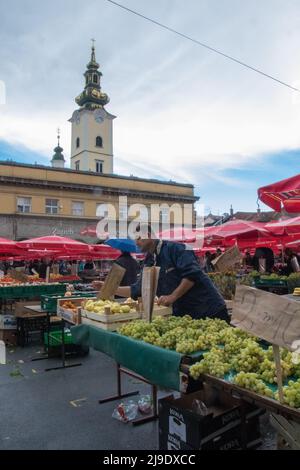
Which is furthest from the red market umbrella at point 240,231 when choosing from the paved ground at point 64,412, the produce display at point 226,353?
the produce display at point 226,353

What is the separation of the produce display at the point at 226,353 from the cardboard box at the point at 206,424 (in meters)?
0.49

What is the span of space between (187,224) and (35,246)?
31.1m

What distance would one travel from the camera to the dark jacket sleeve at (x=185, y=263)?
12.4ft

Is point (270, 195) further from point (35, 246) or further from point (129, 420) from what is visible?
point (35, 246)

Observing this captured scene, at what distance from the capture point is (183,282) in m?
3.73

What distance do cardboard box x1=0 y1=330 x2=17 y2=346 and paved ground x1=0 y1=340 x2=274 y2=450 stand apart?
155 centimetres

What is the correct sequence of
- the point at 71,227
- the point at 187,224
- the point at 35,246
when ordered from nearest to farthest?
the point at 35,246, the point at 71,227, the point at 187,224

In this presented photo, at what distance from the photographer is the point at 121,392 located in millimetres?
4934

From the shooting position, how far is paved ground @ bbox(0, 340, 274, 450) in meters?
3.64

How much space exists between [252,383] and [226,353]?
441 millimetres

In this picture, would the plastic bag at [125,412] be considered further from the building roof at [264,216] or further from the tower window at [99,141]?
the tower window at [99,141]
